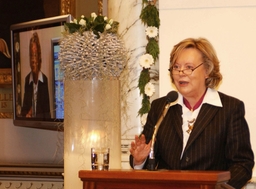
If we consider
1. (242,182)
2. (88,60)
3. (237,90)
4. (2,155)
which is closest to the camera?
(242,182)

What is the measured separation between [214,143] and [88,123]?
42.7 inches

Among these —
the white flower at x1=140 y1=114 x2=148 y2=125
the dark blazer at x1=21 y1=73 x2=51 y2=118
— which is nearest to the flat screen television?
the dark blazer at x1=21 y1=73 x2=51 y2=118

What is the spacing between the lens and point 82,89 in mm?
4203

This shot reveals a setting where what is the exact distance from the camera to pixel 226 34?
4.60 m

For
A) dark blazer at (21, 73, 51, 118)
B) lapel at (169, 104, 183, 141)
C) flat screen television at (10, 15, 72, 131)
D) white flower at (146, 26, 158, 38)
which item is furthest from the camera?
dark blazer at (21, 73, 51, 118)

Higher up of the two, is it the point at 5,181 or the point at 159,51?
the point at 159,51

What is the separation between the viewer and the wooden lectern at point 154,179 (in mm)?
2547

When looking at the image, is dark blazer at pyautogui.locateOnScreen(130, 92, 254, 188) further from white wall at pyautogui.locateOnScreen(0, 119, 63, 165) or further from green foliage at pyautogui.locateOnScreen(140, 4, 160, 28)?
white wall at pyautogui.locateOnScreen(0, 119, 63, 165)

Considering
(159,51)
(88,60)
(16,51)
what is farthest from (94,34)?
(16,51)

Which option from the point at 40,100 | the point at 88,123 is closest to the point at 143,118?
the point at 88,123

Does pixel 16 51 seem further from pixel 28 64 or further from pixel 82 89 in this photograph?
pixel 82 89

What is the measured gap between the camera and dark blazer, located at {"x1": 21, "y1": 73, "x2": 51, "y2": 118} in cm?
645

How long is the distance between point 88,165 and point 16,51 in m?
3.08

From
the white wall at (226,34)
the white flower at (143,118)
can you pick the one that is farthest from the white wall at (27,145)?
the white wall at (226,34)
